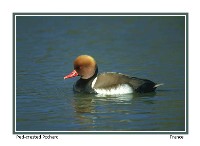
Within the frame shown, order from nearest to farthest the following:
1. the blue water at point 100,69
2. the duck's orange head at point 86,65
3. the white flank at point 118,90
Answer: the blue water at point 100,69, the white flank at point 118,90, the duck's orange head at point 86,65

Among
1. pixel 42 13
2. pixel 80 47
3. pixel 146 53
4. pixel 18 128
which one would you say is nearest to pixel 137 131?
pixel 18 128

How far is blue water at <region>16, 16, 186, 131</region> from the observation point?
959cm

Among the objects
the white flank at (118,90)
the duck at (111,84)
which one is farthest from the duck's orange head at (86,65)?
the white flank at (118,90)

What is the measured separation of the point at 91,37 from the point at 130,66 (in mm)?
4390

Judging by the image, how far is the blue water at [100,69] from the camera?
959cm

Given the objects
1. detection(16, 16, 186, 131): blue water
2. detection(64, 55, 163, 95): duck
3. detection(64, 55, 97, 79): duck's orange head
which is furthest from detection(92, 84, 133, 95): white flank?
detection(64, 55, 97, 79): duck's orange head

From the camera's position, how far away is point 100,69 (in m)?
13.6

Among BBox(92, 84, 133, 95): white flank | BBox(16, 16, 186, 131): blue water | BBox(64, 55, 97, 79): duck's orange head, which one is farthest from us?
BBox(64, 55, 97, 79): duck's orange head

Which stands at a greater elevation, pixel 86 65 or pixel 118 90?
pixel 86 65

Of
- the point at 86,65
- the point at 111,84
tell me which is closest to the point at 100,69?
the point at 86,65

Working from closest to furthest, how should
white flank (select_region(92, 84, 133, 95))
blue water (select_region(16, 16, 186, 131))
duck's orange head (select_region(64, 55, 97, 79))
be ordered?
blue water (select_region(16, 16, 186, 131)) < white flank (select_region(92, 84, 133, 95)) < duck's orange head (select_region(64, 55, 97, 79))

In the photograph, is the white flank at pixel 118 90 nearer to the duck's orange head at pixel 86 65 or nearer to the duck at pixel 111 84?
the duck at pixel 111 84

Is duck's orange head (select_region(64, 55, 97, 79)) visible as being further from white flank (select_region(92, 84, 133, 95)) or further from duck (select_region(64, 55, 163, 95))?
white flank (select_region(92, 84, 133, 95))

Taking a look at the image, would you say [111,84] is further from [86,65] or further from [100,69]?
[100,69]
